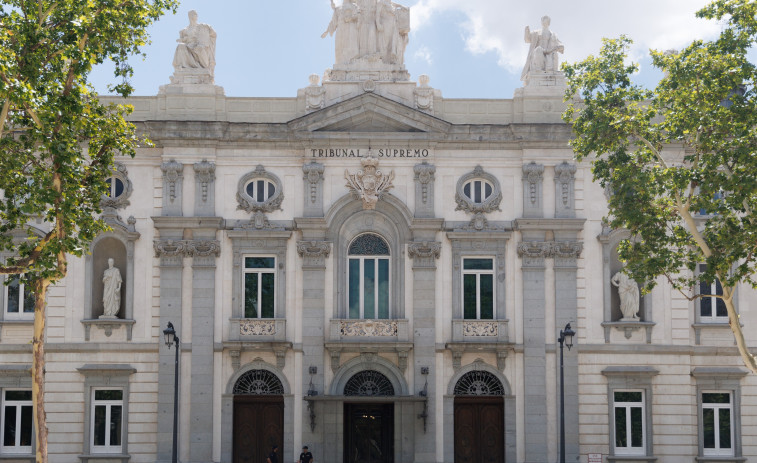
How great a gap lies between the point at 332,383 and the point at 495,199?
8.72 m

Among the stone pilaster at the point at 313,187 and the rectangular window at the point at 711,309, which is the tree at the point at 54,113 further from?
the rectangular window at the point at 711,309

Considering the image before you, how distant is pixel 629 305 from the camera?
36312mm

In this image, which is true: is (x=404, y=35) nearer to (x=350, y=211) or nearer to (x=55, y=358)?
(x=350, y=211)

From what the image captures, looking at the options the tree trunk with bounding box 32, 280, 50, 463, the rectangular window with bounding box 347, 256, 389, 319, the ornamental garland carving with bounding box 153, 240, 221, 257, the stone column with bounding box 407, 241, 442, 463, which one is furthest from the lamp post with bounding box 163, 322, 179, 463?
the stone column with bounding box 407, 241, 442, 463

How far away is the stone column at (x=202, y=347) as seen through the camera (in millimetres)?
35562

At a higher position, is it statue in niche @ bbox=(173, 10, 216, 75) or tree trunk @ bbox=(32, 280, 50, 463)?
statue in niche @ bbox=(173, 10, 216, 75)

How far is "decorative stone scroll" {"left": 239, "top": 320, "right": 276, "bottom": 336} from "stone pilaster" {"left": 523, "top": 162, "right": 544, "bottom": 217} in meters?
9.93

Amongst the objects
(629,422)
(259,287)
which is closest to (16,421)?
(259,287)

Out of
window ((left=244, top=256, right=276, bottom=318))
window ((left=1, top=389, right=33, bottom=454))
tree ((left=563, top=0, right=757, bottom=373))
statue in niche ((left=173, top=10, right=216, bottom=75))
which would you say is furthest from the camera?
statue in niche ((left=173, top=10, right=216, bottom=75))

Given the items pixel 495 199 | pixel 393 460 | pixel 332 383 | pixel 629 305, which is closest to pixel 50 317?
pixel 332 383

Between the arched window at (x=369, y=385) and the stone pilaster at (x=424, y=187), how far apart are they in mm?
6089

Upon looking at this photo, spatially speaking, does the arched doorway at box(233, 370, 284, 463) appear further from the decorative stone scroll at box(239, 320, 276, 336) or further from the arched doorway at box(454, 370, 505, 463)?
the arched doorway at box(454, 370, 505, 463)

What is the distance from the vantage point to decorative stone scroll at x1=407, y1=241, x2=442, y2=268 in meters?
36.3

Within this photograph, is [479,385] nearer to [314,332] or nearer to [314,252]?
[314,332]
